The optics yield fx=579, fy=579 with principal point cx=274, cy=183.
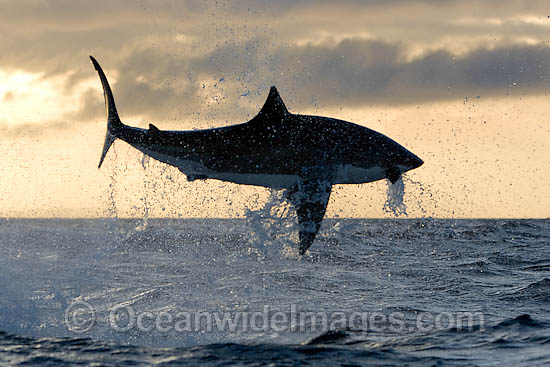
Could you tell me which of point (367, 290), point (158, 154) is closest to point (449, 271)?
point (367, 290)

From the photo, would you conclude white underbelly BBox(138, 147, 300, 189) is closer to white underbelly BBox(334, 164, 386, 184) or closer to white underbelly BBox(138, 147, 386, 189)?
white underbelly BBox(138, 147, 386, 189)

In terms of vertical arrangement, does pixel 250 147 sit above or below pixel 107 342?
above

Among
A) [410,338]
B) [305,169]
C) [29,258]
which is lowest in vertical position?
[410,338]

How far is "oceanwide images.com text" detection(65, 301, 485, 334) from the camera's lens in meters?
9.35

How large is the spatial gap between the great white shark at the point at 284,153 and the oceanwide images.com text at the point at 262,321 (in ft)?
6.19

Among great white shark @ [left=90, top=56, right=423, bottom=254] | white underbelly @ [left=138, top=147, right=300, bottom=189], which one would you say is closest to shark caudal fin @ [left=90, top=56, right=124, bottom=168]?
great white shark @ [left=90, top=56, right=423, bottom=254]

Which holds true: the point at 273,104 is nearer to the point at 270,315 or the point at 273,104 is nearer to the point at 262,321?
the point at 262,321

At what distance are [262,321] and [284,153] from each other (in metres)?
3.11

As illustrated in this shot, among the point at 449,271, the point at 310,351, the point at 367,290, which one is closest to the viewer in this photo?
the point at 310,351

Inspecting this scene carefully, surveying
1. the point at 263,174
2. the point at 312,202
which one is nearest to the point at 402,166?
the point at 312,202

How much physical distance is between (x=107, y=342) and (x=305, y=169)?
12.6 feet

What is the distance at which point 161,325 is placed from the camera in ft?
31.4

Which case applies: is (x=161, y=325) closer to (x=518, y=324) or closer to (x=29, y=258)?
(x=518, y=324)

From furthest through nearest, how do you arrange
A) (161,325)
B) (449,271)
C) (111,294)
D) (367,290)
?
(449,271)
(367,290)
(111,294)
(161,325)
